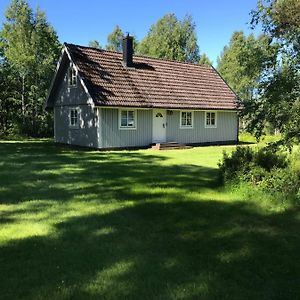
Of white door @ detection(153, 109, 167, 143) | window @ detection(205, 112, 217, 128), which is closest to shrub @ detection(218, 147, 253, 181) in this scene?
white door @ detection(153, 109, 167, 143)

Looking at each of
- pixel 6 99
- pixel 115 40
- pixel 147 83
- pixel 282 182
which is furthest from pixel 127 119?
pixel 115 40

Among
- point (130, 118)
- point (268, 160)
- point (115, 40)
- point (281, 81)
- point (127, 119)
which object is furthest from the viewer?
point (115, 40)

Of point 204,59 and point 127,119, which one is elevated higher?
point 204,59

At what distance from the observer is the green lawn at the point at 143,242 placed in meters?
4.75

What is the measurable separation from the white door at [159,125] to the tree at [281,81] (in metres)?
15.1

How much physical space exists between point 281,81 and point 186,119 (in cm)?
1734

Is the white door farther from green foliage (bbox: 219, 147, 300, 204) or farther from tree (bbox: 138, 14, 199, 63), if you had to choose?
tree (bbox: 138, 14, 199, 63)

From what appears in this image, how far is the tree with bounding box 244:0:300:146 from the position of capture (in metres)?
8.34

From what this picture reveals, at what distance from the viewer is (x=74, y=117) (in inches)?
969

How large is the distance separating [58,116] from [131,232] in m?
21.1

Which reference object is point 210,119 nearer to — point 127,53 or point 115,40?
point 127,53

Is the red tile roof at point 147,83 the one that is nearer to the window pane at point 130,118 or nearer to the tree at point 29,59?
the window pane at point 130,118

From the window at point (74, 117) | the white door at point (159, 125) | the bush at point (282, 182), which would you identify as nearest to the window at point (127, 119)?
the white door at point (159, 125)

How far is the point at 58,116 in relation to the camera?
26.8 m
